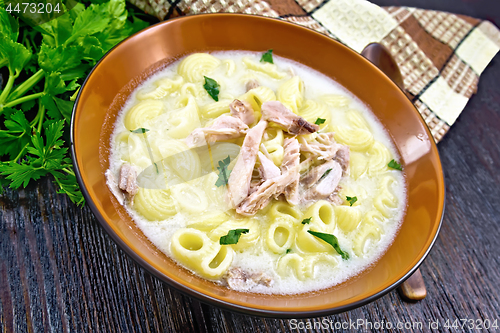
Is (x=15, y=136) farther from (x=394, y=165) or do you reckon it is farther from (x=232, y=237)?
(x=394, y=165)

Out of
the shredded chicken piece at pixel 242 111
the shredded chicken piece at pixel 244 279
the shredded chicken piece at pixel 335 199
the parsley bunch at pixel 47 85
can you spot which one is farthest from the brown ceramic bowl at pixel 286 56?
the shredded chicken piece at pixel 242 111

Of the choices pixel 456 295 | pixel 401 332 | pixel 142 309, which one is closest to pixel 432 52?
pixel 456 295

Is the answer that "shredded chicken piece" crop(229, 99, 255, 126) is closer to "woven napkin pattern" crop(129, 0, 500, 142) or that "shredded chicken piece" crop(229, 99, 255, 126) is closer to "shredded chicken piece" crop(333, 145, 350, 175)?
"shredded chicken piece" crop(333, 145, 350, 175)

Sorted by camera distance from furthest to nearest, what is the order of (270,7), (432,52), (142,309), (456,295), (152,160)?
(432,52), (270,7), (456,295), (152,160), (142,309)

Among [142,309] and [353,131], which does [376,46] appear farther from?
[142,309]

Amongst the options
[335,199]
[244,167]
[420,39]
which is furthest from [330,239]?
[420,39]

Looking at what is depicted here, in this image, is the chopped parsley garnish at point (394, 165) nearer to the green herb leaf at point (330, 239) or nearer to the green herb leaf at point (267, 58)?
the green herb leaf at point (330, 239)
